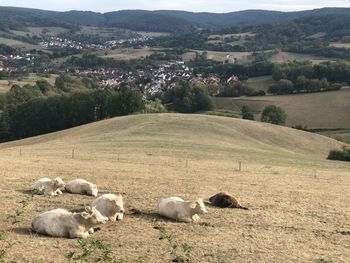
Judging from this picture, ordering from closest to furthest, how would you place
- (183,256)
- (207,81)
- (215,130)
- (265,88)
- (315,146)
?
1. (183,256)
2. (215,130)
3. (315,146)
4. (265,88)
5. (207,81)

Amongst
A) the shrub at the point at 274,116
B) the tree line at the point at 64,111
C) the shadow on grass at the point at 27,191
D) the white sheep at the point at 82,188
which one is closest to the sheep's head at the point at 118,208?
the white sheep at the point at 82,188

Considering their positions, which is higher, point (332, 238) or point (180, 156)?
point (332, 238)

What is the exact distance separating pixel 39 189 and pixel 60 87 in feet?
466

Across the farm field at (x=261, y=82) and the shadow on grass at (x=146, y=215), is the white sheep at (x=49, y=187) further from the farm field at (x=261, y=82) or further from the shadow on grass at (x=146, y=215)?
the farm field at (x=261, y=82)

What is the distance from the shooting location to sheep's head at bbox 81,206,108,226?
13.9 meters

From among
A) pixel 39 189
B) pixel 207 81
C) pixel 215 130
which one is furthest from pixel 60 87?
pixel 39 189

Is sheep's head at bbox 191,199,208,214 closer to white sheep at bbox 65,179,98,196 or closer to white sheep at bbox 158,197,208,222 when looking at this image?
white sheep at bbox 158,197,208,222

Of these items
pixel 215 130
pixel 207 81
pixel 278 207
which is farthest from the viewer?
pixel 207 81

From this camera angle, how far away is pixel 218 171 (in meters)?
28.1

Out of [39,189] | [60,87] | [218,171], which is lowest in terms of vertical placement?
[60,87]

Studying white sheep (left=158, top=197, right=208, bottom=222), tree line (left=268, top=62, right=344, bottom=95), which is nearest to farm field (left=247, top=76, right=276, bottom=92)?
tree line (left=268, top=62, right=344, bottom=95)

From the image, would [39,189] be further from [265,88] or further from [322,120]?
[265,88]

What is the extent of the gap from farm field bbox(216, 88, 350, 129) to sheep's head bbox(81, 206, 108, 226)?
90.1m

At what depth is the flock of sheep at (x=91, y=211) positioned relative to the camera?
44.8ft
